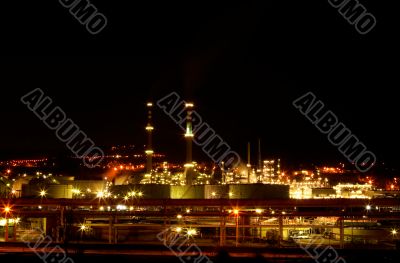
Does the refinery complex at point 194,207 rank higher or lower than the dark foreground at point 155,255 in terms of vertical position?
higher

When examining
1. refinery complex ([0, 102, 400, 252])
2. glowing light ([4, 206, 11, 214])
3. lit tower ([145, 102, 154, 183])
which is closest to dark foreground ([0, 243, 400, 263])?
refinery complex ([0, 102, 400, 252])

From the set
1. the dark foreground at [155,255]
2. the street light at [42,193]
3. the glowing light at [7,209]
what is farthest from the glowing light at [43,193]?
the dark foreground at [155,255]

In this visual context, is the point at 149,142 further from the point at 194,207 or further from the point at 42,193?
the point at 194,207

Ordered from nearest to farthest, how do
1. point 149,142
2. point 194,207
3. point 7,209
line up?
1. point 7,209
2. point 194,207
3. point 149,142

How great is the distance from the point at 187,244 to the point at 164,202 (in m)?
1.05

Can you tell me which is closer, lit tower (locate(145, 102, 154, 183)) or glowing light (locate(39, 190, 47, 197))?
glowing light (locate(39, 190, 47, 197))

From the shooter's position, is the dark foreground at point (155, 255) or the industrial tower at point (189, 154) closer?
the dark foreground at point (155, 255)

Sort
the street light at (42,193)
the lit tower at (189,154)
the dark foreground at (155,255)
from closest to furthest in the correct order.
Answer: the dark foreground at (155,255)
the street light at (42,193)
the lit tower at (189,154)

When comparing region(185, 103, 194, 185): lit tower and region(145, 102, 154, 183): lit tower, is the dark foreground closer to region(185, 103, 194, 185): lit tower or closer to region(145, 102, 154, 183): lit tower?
region(185, 103, 194, 185): lit tower

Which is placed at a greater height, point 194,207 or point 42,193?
point 42,193

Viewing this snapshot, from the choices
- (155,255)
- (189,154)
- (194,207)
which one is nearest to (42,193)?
(194,207)

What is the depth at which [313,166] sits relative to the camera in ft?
333

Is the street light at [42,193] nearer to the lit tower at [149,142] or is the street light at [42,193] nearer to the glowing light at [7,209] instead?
the glowing light at [7,209]

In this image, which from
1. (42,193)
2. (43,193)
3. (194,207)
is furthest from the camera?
(43,193)
